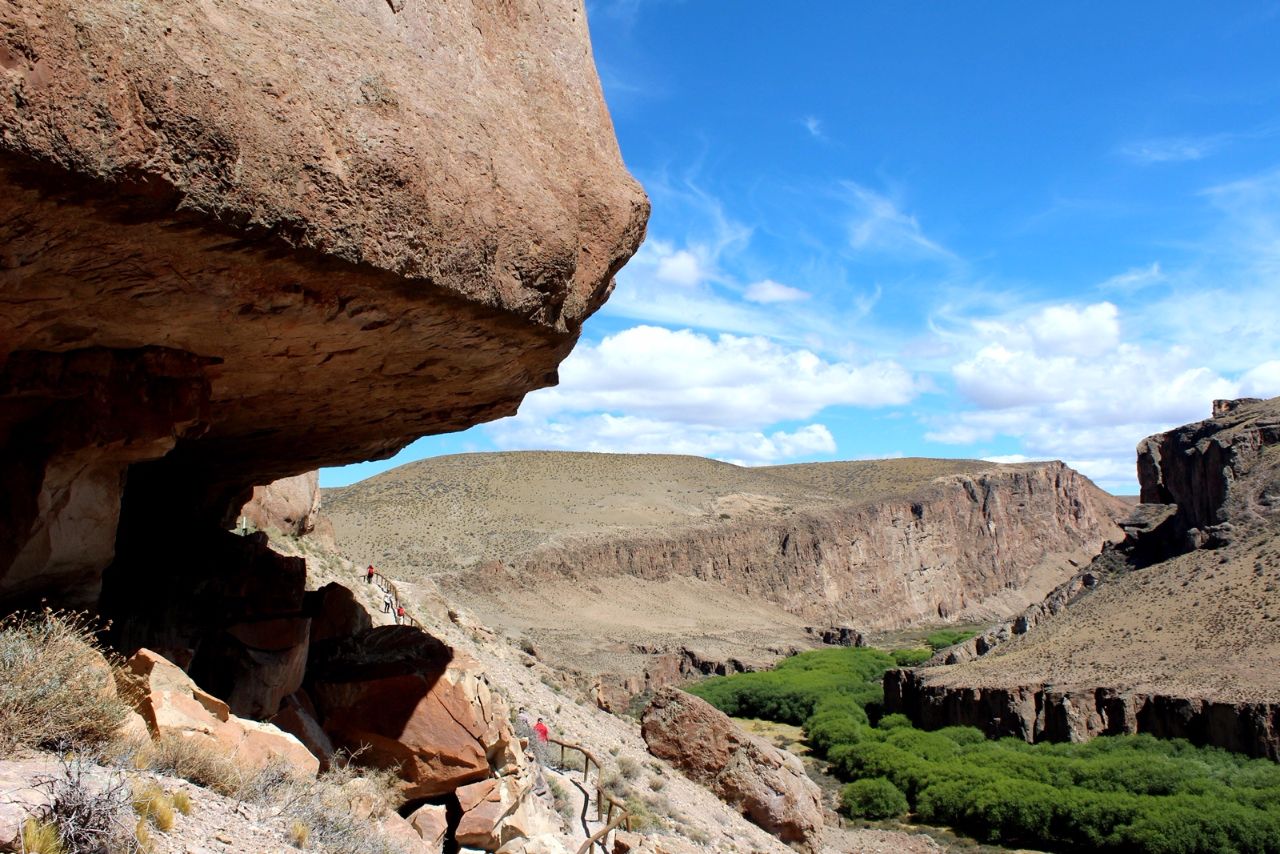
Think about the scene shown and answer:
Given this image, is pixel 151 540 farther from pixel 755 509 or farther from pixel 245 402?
pixel 755 509

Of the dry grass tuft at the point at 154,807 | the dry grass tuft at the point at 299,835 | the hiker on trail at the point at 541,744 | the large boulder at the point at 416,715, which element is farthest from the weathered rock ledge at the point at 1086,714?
the dry grass tuft at the point at 154,807

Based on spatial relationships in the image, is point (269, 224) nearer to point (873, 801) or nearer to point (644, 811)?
point (644, 811)

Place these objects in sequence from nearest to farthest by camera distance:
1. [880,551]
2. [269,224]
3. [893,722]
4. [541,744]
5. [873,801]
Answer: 1. [269,224]
2. [541,744]
3. [873,801]
4. [893,722]
5. [880,551]

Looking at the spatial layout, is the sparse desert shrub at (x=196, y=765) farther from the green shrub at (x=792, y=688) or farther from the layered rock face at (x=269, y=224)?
the green shrub at (x=792, y=688)

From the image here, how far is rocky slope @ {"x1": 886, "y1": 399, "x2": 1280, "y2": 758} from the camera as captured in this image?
32.7 meters

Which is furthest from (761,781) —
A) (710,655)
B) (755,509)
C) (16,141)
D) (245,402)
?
(755,509)

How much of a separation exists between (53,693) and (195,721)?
113 centimetres

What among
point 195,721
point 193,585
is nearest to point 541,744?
point 193,585

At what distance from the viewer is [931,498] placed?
94.3 meters

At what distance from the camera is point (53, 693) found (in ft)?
17.0

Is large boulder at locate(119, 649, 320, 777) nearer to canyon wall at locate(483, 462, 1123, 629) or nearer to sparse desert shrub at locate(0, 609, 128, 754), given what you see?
sparse desert shrub at locate(0, 609, 128, 754)

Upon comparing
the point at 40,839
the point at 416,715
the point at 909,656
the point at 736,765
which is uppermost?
the point at 40,839

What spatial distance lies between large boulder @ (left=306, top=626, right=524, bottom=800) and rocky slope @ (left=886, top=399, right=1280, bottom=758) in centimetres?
2865

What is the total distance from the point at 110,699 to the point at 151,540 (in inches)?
211
